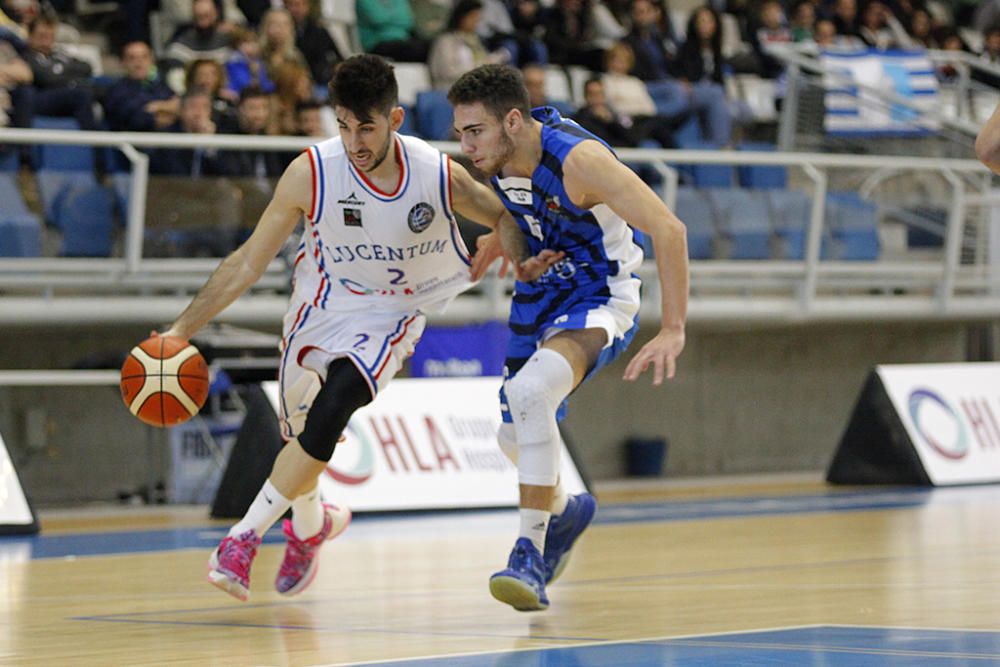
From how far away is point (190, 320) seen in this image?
5.68 m

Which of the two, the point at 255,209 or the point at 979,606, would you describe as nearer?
the point at 979,606

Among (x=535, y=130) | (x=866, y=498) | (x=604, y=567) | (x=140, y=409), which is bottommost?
(x=866, y=498)

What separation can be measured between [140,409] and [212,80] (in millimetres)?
6388

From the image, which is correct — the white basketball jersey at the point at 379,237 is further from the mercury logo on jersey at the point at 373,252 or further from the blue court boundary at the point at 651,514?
the blue court boundary at the point at 651,514

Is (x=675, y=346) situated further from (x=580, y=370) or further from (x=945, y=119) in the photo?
(x=945, y=119)

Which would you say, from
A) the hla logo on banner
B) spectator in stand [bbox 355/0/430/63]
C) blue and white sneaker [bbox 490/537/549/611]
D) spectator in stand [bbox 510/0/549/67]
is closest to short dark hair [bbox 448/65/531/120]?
blue and white sneaker [bbox 490/537/549/611]

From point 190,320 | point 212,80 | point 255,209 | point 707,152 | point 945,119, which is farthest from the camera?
point 945,119

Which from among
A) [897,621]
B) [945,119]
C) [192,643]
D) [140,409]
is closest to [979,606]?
[897,621]

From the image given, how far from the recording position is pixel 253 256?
18.5ft

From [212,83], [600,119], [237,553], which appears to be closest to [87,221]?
[212,83]

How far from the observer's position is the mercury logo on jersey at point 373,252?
579 centimetres

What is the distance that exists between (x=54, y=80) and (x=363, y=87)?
6.90 meters

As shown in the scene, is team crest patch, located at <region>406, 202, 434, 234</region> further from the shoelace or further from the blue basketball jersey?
the shoelace

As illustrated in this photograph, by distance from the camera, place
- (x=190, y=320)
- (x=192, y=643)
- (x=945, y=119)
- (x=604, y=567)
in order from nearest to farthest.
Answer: (x=192, y=643) < (x=190, y=320) < (x=604, y=567) < (x=945, y=119)
